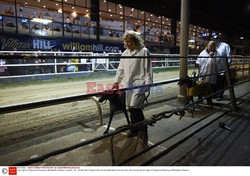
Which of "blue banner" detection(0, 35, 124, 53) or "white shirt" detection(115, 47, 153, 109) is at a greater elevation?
"blue banner" detection(0, 35, 124, 53)

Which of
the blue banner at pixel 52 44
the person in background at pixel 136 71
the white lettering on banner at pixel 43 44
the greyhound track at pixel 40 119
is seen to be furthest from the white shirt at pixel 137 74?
the white lettering on banner at pixel 43 44

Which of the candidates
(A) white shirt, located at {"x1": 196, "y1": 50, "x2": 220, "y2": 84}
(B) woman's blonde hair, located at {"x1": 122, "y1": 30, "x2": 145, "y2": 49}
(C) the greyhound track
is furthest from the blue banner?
(B) woman's blonde hair, located at {"x1": 122, "y1": 30, "x2": 145, "y2": 49}

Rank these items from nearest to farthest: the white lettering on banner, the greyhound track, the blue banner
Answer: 1. the greyhound track
2. the blue banner
3. the white lettering on banner

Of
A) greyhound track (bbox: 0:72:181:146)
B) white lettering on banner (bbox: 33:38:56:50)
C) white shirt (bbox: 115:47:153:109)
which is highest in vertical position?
white lettering on banner (bbox: 33:38:56:50)

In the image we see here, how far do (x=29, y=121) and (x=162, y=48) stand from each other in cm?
1948

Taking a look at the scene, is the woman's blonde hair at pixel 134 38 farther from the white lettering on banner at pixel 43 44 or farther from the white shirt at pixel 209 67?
the white lettering on banner at pixel 43 44

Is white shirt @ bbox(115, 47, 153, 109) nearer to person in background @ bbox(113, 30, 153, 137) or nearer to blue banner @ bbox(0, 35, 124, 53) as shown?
person in background @ bbox(113, 30, 153, 137)

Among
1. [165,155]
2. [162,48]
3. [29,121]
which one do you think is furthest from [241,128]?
[162,48]

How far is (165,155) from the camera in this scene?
2.52 meters

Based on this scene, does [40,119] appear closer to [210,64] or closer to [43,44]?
[210,64]

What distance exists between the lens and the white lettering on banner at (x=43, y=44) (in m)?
12.3

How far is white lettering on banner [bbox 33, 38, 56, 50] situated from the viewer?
12282mm

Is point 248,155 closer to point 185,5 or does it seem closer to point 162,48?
point 185,5

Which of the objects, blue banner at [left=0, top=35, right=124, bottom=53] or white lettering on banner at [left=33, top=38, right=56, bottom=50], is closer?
blue banner at [left=0, top=35, right=124, bottom=53]
